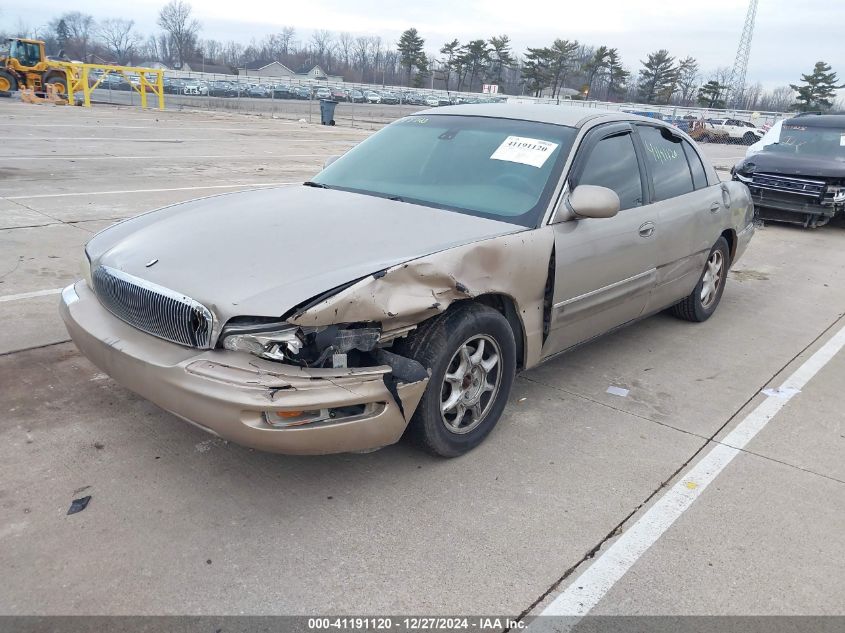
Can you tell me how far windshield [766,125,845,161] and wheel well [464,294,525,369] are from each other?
981cm

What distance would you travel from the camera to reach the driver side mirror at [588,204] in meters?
3.64

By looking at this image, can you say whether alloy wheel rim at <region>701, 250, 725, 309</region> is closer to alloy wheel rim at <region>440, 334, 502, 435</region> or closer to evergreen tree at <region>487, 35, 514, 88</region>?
alloy wheel rim at <region>440, 334, 502, 435</region>

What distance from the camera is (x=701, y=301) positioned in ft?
18.9

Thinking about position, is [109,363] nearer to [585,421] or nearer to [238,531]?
[238,531]

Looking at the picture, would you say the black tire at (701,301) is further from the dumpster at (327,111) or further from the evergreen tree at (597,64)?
the evergreen tree at (597,64)

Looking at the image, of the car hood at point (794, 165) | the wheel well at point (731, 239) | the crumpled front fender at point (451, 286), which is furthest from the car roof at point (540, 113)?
the car hood at point (794, 165)

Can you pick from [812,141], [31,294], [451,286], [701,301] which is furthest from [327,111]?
[451,286]

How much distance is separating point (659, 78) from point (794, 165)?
7260 centimetres

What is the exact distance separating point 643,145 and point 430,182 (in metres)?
1.65

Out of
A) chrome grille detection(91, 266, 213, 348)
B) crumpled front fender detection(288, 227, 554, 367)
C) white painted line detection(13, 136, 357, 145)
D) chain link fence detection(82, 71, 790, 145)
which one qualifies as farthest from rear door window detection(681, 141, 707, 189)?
chain link fence detection(82, 71, 790, 145)

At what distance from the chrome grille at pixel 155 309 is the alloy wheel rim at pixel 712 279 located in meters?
4.31

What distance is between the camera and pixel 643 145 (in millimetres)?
4656

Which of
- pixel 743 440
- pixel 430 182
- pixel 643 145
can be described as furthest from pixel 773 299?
pixel 430 182

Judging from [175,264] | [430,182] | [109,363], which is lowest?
[109,363]
